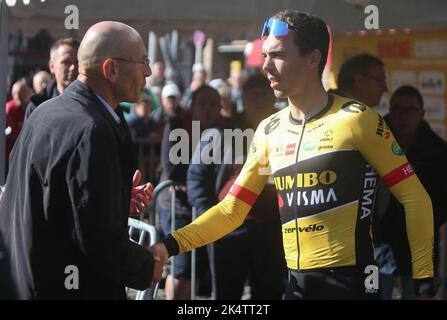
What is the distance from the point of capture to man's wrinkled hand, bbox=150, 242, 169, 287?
3.38 metres

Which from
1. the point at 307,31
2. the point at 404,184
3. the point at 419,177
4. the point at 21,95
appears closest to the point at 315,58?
the point at 307,31

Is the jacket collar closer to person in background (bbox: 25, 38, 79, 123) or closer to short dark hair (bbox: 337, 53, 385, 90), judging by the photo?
person in background (bbox: 25, 38, 79, 123)

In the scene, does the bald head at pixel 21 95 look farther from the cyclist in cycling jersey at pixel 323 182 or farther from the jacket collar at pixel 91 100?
the jacket collar at pixel 91 100

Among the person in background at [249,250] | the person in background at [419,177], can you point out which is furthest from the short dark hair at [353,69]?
the person in background at [249,250]

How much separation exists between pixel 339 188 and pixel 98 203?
1.18 m

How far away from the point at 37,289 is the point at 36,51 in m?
16.4

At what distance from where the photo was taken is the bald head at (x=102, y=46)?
3287 mm

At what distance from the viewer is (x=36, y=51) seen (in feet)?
62.2

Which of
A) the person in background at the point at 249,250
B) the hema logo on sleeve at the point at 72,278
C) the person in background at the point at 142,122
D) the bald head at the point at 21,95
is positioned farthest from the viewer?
the person in background at the point at 142,122

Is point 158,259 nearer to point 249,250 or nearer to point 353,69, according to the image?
point 249,250

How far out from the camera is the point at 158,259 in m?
3.47

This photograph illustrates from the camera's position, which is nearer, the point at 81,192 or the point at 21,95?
the point at 81,192

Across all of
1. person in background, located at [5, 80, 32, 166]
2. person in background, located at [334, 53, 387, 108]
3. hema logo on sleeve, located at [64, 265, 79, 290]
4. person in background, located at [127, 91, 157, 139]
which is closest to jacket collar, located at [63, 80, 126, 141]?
hema logo on sleeve, located at [64, 265, 79, 290]
